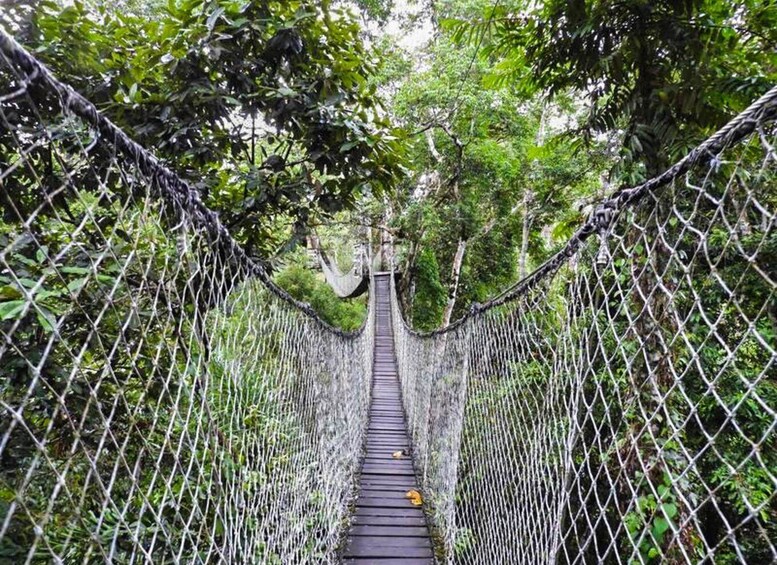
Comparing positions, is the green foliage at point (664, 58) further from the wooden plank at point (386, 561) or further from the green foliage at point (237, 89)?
the wooden plank at point (386, 561)

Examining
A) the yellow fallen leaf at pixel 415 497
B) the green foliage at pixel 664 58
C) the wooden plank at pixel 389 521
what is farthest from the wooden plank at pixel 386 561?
the green foliage at pixel 664 58

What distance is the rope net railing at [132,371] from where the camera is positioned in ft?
1.60

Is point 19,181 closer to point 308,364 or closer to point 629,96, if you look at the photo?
point 308,364

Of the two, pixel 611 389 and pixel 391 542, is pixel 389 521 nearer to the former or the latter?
pixel 391 542

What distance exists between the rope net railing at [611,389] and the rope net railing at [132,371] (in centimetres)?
57

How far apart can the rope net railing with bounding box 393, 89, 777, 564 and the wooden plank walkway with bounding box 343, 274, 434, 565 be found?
6.1 inches

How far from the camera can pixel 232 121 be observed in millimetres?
1586

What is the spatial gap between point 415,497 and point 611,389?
140 cm

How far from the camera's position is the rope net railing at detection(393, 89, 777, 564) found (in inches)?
30.2

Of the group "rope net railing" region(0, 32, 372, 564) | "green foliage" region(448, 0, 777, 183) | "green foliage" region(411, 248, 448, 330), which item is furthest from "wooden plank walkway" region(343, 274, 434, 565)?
"green foliage" region(411, 248, 448, 330)

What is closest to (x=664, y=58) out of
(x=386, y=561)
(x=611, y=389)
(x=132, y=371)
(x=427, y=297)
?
(x=611, y=389)

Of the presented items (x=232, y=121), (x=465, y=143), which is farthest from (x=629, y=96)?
(x=465, y=143)

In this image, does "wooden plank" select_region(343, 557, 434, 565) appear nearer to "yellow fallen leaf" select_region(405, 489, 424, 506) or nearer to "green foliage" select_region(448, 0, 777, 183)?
"yellow fallen leaf" select_region(405, 489, 424, 506)

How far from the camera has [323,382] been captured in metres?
1.81
